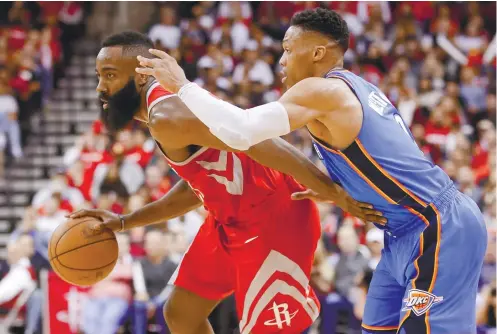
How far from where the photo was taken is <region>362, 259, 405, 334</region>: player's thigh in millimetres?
3916

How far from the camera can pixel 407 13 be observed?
1350 cm

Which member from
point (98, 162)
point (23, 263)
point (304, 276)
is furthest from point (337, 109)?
point (98, 162)

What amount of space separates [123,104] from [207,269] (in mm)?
1027

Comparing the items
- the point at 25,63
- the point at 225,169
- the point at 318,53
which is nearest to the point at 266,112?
the point at 318,53

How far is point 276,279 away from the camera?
432cm

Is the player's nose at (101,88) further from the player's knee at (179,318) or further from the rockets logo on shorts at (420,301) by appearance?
the rockets logo on shorts at (420,301)

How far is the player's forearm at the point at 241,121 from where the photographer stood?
3561mm

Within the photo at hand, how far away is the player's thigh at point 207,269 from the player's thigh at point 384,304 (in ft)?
3.02

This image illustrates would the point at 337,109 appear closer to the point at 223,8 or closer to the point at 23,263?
the point at 23,263

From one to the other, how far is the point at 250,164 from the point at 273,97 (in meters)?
7.75

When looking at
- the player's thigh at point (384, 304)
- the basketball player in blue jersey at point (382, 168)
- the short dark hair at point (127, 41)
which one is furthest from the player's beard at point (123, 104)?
the player's thigh at point (384, 304)

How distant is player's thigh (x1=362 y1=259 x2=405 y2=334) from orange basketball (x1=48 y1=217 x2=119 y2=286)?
4.96 ft

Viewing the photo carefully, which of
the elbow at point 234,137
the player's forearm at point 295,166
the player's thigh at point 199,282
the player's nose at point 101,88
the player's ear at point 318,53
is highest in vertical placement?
the player's ear at point 318,53

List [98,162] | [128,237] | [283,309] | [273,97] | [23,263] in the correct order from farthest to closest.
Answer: [273,97]
[98,162]
[128,237]
[23,263]
[283,309]
